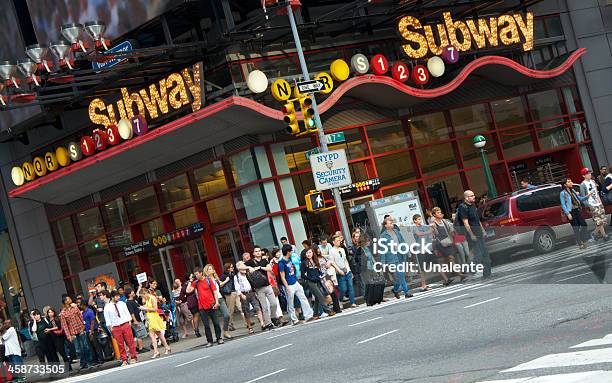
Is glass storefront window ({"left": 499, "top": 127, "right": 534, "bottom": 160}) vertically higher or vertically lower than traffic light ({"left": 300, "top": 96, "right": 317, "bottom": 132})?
lower

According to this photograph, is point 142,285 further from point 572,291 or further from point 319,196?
point 572,291

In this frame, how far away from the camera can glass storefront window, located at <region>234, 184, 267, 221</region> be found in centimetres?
3009

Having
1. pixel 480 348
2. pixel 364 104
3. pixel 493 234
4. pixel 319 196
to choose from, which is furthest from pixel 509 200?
pixel 480 348

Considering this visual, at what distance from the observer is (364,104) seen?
32.5 metres

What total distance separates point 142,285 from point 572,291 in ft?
52.9

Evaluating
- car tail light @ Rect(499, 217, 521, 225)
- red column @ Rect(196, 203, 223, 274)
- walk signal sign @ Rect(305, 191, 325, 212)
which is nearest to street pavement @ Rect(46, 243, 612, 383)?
car tail light @ Rect(499, 217, 521, 225)

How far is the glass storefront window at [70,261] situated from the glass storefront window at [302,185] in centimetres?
1031

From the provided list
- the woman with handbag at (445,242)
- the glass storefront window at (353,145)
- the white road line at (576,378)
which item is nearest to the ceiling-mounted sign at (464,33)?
the glass storefront window at (353,145)

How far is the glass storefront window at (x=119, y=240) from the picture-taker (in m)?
34.7

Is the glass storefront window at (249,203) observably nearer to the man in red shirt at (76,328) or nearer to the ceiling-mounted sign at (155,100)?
the ceiling-mounted sign at (155,100)

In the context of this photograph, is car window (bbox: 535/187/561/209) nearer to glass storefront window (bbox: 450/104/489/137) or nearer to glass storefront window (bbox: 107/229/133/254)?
glass storefront window (bbox: 450/104/489/137)

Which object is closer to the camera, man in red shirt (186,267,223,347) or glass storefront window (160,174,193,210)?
man in red shirt (186,267,223,347)

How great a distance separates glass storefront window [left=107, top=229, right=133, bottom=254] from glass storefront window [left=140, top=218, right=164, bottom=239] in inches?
22.0

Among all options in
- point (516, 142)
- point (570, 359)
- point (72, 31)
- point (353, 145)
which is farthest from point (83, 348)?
point (516, 142)
